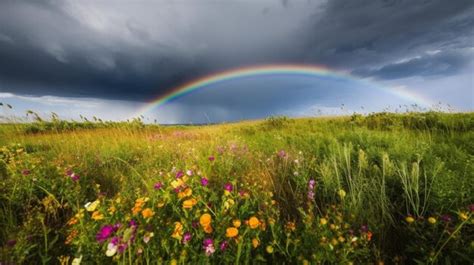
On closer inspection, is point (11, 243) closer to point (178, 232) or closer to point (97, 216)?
point (97, 216)

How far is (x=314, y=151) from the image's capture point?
10.3ft

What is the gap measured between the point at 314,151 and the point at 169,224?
255cm

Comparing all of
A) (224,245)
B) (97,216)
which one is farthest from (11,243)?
(224,245)

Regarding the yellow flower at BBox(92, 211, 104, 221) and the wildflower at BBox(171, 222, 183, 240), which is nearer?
the wildflower at BBox(171, 222, 183, 240)

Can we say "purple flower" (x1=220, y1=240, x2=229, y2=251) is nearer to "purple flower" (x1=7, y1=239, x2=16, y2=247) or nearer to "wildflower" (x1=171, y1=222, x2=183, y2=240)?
"wildflower" (x1=171, y1=222, x2=183, y2=240)

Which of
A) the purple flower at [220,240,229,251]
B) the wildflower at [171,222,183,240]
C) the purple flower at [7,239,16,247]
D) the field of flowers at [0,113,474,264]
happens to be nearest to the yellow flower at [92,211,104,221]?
the field of flowers at [0,113,474,264]

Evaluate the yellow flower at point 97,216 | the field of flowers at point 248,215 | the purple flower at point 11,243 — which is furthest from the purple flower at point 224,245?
the purple flower at point 11,243

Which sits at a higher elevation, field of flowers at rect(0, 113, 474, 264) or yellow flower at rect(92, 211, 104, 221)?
yellow flower at rect(92, 211, 104, 221)

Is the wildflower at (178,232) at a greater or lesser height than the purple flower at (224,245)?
greater

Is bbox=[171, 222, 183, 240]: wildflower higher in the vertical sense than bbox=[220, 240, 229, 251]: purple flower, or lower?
higher

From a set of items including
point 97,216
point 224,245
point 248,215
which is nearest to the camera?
point 224,245

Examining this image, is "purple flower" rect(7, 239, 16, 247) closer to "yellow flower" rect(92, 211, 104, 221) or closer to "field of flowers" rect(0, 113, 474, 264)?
"field of flowers" rect(0, 113, 474, 264)

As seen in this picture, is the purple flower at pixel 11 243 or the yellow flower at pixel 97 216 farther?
the yellow flower at pixel 97 216

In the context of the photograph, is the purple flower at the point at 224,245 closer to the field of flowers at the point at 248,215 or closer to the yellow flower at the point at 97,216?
the field of flowers at the point at 248,215
